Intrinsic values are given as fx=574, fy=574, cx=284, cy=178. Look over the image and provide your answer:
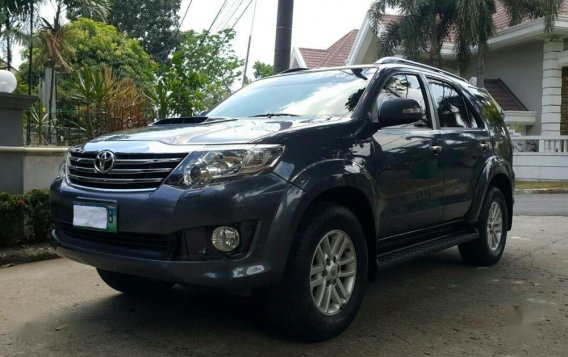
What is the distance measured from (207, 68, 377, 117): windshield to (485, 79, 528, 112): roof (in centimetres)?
1796

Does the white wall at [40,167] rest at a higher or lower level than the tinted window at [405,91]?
lower

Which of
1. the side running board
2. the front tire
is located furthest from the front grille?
the side running board

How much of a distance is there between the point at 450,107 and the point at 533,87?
1758 centimetres

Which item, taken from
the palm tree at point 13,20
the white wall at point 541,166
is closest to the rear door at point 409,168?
the palm tree at point 13,20

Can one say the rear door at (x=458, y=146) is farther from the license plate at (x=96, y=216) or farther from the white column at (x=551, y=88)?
the white column at (x=551, y=88)

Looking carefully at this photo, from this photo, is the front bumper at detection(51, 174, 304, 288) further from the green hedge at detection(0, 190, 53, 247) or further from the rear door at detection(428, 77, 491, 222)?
the green hedge at detection(0, 190, 53, 247)

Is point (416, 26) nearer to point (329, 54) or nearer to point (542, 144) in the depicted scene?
point (542, 144)

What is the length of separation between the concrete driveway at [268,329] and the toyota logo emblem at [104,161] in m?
1.07

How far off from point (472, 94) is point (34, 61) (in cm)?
1452

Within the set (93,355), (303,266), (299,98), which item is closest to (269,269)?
(303,266)

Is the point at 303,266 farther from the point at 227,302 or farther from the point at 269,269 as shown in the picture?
the point at 227,302

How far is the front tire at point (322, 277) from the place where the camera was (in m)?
3.34

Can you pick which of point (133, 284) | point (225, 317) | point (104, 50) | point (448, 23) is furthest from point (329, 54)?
point (225, 317)

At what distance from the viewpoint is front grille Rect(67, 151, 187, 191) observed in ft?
10.6
